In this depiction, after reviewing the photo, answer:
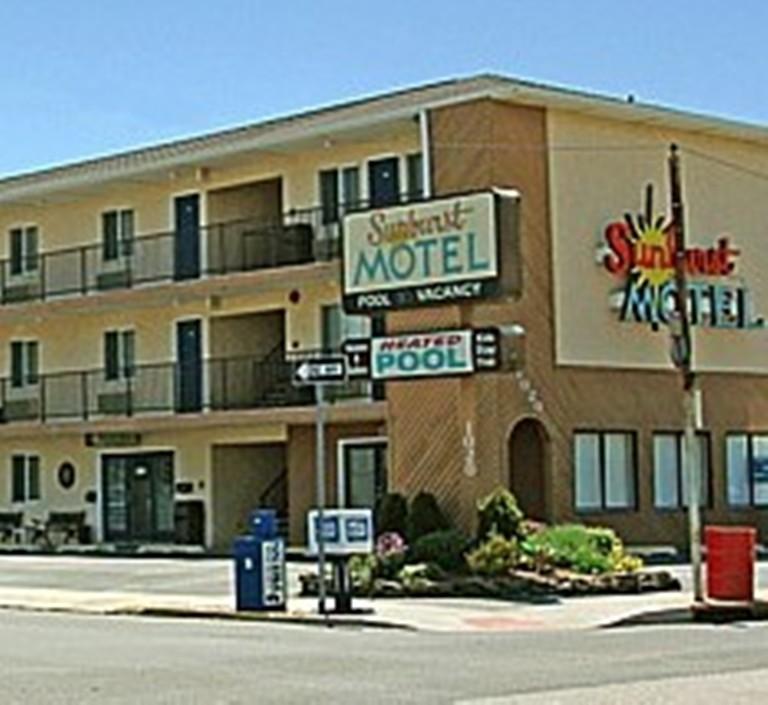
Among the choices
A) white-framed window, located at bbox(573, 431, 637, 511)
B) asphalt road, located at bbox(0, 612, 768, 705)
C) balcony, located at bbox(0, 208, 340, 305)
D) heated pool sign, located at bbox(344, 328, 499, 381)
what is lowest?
asphalt road, located at bbox(0, 612, 768, 705)

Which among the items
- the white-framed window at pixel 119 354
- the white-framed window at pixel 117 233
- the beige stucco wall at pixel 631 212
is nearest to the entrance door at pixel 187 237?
the white-framed window at pixel 117 233

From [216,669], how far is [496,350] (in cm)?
1470

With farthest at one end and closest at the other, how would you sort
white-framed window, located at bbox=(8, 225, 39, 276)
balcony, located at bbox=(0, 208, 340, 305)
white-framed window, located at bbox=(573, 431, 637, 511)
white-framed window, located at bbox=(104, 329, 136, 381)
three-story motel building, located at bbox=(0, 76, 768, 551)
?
white-framed window, located at bbox=(8, 225, 39, 276), white-framed window, located at bbox=(104, 329, 136, 381), balcony, located at bbox=(0, 208, 340, 305), white-framed window, located at bbox=(573, 431, 637, 511), three-story motel building, located at bbox=(0, 76, 768, 551)

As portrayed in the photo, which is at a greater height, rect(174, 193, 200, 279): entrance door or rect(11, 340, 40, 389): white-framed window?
rect(174, 193, 200, 279): entrance door

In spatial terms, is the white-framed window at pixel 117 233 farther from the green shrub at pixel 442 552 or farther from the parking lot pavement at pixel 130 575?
the green shrub at pixel 442 552

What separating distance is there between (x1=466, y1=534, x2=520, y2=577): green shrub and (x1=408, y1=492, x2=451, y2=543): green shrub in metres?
4.49

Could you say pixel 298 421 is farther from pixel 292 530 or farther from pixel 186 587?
pixel 186 587

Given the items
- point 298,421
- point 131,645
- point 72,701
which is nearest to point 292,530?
point 298,421

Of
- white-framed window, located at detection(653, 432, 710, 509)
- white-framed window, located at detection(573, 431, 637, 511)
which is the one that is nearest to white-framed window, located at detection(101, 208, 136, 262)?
white-framed window, located at detection(573, 431, 637, 511)

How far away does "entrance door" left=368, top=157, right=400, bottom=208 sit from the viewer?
1679 inches

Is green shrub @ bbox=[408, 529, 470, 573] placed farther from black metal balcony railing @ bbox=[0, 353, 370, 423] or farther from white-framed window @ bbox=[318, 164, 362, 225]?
white-framed window @ bbox=[318, 164, 362, 225]

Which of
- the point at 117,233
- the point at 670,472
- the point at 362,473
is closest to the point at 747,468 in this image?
the point at 670,472

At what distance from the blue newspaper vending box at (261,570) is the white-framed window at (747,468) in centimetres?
1791

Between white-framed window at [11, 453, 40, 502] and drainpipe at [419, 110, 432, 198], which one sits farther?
white-framed window at [11, 453, 40, 502]
